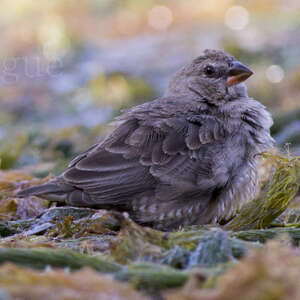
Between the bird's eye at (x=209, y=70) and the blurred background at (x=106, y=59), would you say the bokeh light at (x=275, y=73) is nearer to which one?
the blurred background at (x=106, y=59)

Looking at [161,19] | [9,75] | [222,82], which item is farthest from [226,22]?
[222,82]

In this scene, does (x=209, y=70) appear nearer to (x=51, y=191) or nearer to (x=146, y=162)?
(x=146, y=162)

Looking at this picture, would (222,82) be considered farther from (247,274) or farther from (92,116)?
(92,116)

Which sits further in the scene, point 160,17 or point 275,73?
point 160,17

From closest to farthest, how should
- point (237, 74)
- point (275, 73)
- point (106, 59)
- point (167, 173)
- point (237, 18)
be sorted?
point (167, 173) < point (237, 74) < point (275, 73) < point (106, 59) < point (237, 18)

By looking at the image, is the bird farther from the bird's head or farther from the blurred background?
the blurred background

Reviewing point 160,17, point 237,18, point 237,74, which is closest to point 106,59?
point 160,17

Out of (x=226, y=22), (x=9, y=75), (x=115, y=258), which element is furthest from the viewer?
(x=226, y=22)
